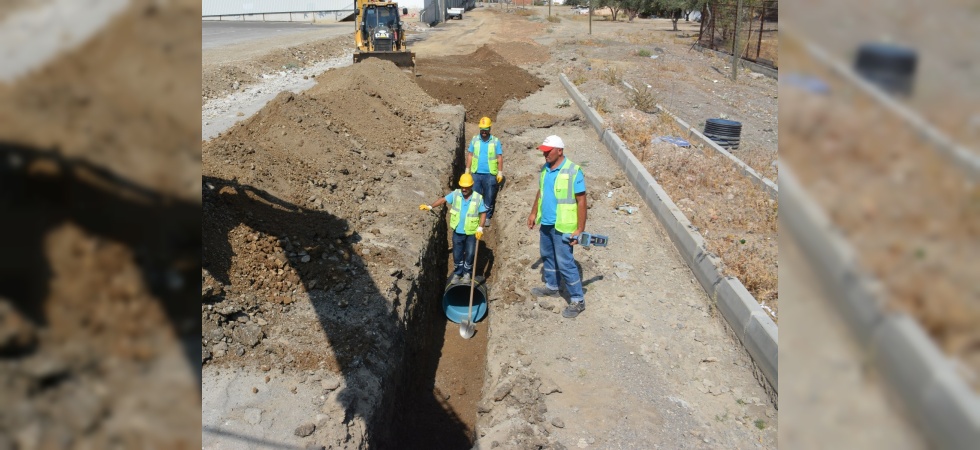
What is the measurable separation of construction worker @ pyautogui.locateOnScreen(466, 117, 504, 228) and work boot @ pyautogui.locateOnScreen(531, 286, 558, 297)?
8.40 feet

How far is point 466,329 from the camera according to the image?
311 inches

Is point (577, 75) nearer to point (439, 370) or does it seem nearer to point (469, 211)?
point (469, 211)

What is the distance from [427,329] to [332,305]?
2186 millimetres

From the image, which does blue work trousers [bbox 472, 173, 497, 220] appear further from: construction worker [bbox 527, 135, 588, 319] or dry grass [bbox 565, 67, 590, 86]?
dry grass [bbox 565, 67, 590, 86]

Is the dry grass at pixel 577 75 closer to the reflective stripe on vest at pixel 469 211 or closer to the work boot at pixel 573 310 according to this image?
the reflective stripe on vest at pixel 469 211

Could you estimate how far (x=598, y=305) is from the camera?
6.82 metres

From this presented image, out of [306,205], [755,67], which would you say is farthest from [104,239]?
[755,67]

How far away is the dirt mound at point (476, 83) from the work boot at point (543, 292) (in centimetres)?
1098

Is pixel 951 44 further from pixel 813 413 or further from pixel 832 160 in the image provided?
pixel 813 413

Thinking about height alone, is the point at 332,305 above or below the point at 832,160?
below

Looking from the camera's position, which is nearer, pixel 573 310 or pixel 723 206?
pixel 573 310

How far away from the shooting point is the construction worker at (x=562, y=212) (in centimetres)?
612

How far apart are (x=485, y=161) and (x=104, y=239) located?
869cm

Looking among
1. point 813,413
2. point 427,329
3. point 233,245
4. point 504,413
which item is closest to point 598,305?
point 504,413
